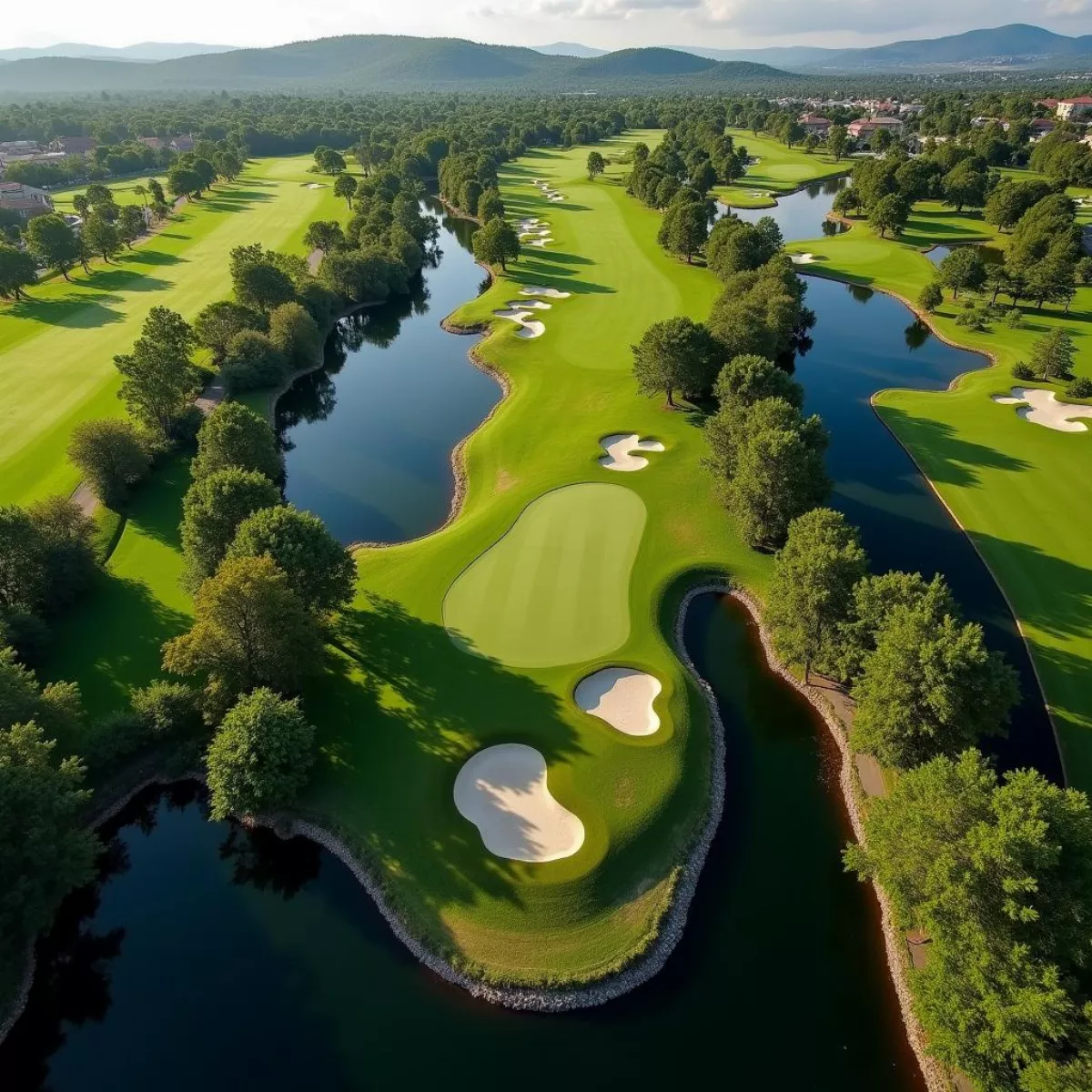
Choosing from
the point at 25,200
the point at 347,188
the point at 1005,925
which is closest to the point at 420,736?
the point at 1005,925

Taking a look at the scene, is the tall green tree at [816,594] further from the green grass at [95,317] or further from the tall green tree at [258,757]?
the green grass at [95,317]

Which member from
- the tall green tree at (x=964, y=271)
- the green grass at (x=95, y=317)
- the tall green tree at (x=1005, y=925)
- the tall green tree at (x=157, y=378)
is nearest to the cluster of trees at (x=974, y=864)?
the tall green tree at (x=1005, y=925)

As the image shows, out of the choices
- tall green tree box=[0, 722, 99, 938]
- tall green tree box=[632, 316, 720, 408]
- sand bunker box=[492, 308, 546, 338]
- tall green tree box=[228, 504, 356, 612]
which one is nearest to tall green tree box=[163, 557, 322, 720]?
tall green tree box=[228, 504, 356, 612]

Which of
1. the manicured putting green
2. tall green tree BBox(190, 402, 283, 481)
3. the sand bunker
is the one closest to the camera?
the manicured putting green

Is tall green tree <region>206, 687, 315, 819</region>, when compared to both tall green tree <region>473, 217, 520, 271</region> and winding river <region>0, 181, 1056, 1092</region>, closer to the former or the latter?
winding river <region>0, 181, 1056, 1092</region>

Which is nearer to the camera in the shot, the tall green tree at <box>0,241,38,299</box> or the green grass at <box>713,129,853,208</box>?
the tall green tree at <box>0,241,38,299</box>

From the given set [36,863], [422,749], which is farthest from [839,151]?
[36,863]
